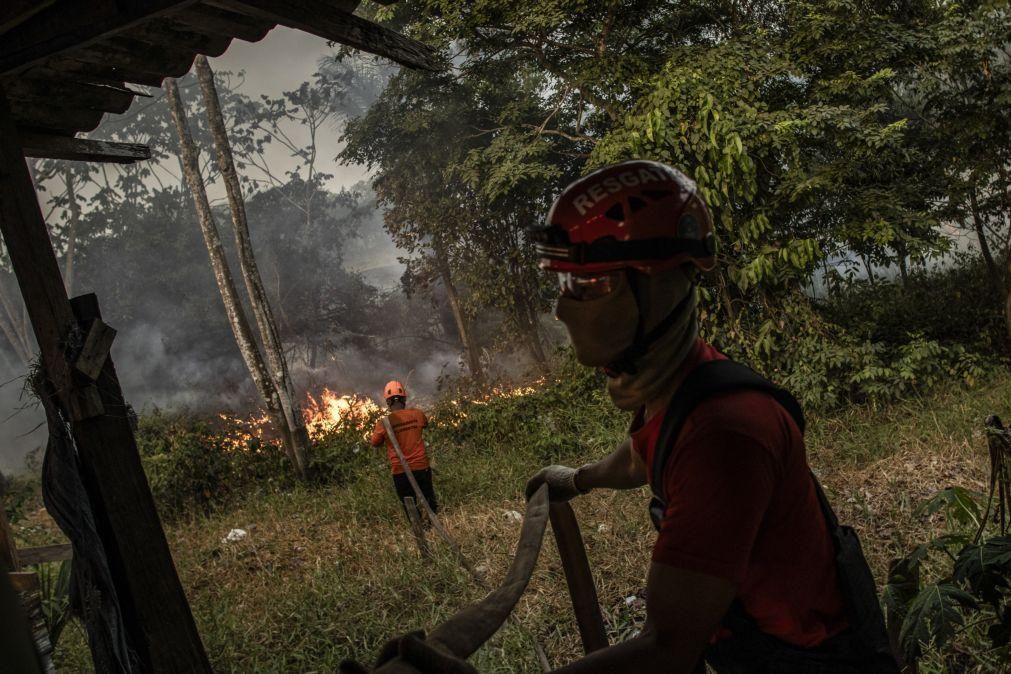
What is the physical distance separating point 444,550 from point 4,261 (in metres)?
29.3

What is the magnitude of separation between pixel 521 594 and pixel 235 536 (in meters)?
8.01

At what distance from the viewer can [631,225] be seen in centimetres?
154

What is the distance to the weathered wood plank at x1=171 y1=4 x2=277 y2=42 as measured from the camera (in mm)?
2887

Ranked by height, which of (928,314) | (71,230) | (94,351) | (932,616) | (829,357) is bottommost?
(928,314)

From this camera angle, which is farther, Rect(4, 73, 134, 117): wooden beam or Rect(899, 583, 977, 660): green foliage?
Rect(4, 73, 134, 117): wooden beam

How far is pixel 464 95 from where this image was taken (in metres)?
15.6

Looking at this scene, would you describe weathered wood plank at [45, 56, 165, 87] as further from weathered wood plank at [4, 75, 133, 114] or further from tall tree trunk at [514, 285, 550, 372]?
tall tree trunk at [514, 285, 550, 372]

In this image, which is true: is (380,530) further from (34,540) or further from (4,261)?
(4,261)

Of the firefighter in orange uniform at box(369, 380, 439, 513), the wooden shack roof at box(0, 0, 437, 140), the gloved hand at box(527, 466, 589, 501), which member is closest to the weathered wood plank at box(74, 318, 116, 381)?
the wooden shack roof at box(0, 0, 437, 140)

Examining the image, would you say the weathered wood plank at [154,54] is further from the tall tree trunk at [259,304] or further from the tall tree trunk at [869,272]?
the tall tree trunk at [869,272]

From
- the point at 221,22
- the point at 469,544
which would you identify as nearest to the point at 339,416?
the point at 469,544

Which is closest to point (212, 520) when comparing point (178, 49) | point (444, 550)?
point (444, 550)

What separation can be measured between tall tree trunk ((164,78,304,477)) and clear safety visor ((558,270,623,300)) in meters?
10.3

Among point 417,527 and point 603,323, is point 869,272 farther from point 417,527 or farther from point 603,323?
point 603,323
